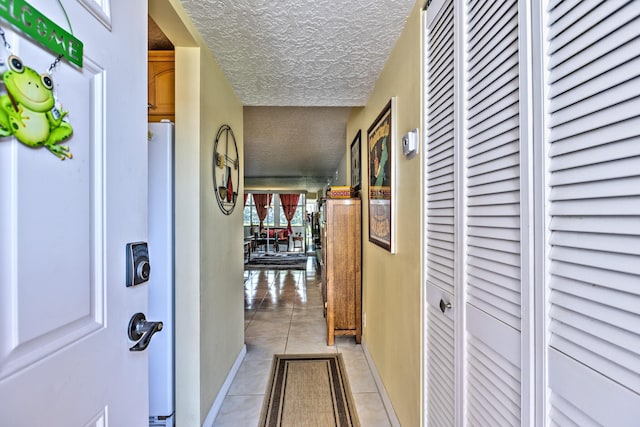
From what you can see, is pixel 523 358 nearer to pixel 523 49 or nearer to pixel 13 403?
pixel 523 49

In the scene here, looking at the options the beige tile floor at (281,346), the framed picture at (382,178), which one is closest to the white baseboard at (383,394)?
the beige tile floor at (281,346)

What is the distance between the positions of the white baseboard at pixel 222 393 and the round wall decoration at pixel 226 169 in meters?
1.21

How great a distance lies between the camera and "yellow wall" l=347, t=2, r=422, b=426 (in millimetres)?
1399

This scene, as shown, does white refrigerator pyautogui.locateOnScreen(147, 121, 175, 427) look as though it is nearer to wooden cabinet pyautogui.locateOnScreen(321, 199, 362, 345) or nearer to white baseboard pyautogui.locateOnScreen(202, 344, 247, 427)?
white baseboard pyautogui.locateOnScreen(202, 344, 247, 427)

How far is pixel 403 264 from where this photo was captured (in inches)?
63.7

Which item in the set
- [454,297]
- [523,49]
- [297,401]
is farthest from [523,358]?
[297,401]

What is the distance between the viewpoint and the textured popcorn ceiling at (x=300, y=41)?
137 centimetres

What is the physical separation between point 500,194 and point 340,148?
4.44 metres

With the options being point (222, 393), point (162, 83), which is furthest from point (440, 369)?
point (162, 83)

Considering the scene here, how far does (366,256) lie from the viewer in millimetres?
2758

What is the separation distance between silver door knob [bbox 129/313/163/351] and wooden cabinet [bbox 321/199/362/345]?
222 cm

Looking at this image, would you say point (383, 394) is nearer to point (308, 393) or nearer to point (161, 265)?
point (308, 393)

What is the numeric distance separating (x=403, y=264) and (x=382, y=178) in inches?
25.7

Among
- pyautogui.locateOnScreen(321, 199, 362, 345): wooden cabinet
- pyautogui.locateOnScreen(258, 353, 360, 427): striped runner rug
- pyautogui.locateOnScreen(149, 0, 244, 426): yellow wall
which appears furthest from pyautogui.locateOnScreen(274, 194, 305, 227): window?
pyautogui.locateOnScreen(149, 0, 244, 426): yellow wall
